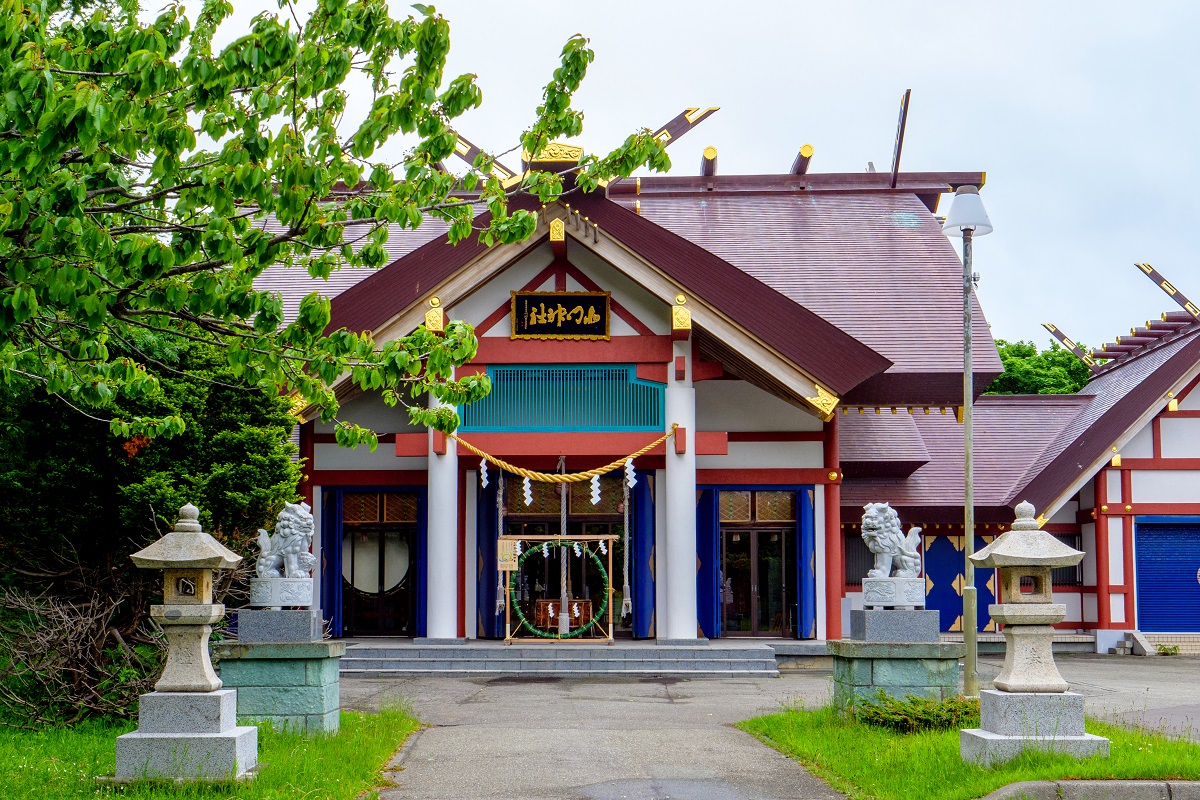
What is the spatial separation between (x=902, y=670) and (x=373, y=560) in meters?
13.2

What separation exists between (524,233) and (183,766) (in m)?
4.44

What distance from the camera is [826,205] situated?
100ft

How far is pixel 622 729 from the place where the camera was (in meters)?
12.9

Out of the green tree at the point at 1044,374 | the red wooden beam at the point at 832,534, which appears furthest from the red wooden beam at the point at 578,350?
the green tree at the point at 1044,374

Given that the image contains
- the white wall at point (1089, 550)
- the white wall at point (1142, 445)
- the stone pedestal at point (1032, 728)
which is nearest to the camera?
the stone pedestal at point (1032, 728)

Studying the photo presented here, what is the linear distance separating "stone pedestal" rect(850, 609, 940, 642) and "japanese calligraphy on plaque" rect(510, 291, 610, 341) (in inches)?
387

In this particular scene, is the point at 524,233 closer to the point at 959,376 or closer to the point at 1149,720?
the point at 1149,720

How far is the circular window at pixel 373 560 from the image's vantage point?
23.6 meters

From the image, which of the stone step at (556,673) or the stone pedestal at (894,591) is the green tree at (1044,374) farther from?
the stone pedestal at (894,591)

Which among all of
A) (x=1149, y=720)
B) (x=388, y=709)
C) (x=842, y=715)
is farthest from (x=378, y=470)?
(x=1149, y=720)

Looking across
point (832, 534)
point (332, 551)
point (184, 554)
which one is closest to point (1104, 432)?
point (832, 534)

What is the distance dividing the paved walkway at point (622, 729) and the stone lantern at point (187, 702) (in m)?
1.26

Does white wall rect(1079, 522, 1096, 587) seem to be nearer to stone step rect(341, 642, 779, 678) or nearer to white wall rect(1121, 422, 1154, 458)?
white wall rect(1121, 422, 1154, 458)

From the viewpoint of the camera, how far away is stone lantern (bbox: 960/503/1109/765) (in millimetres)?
9172
